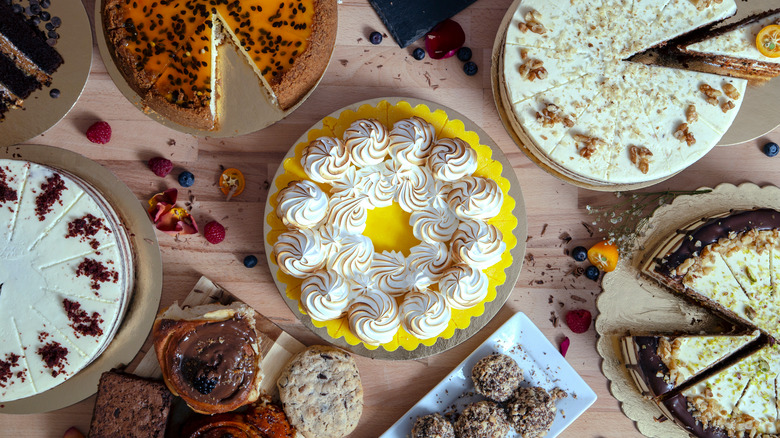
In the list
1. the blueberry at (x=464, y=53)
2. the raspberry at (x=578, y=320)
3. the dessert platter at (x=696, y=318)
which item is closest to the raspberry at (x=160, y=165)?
the blueberry at (x=464, y=53)

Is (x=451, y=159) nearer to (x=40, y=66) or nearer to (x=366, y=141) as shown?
(x=366, y=141)

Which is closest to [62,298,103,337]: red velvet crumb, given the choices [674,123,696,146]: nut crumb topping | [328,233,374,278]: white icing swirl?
[328,233,374,278]: white icing swirl

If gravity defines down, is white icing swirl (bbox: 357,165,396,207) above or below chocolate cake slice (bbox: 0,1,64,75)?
below

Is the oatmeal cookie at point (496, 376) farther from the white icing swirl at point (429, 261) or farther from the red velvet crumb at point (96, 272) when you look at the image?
the red velvet crumb at point (96, 272)

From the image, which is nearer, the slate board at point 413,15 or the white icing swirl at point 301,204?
the white icing swirl at point 301,204

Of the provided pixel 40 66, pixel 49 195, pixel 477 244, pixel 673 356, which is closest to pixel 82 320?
pixel 49 195

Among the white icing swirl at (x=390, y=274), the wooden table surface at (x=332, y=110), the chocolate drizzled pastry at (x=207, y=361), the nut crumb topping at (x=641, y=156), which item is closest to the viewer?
the nut crumb topping at (x=641, y=156)

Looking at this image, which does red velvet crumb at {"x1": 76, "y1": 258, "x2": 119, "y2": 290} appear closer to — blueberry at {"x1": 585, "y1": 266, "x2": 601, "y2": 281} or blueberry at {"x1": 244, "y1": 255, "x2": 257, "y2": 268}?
blueberry at {"x1": 244, "y1": 255, "x2": 257, "y2": 268}
